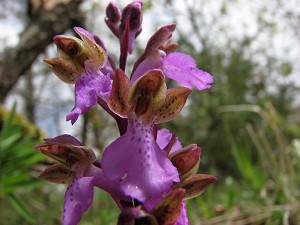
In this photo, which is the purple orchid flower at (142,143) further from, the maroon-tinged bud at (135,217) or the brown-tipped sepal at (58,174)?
the brown-tipped sepal at (58,174)

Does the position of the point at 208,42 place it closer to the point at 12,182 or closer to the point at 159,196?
the point at 12,182

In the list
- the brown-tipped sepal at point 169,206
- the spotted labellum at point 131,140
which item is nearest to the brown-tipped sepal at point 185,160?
the spotted labellum at point 131,140

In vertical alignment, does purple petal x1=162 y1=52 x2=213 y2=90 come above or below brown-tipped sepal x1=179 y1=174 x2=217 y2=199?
above

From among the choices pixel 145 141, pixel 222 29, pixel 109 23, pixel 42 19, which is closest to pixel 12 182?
pixel 109 23

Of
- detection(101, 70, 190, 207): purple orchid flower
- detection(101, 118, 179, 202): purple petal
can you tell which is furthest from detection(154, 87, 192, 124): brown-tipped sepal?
detection(101, 118, 179, 202): purple petal

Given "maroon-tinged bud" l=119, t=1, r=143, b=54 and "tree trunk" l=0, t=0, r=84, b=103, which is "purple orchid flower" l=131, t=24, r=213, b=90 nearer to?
"maroon-tinged bud" l=119, t=1, r=143, b=54

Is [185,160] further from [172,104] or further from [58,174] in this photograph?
[58,174]

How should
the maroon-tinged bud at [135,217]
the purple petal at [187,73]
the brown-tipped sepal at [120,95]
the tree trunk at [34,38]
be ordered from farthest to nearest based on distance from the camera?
the tree trunk at [34,38], the purple petal at [187,73], the brown-tipped sepal at [120,95], the maroon-tinged bud at [135,217]


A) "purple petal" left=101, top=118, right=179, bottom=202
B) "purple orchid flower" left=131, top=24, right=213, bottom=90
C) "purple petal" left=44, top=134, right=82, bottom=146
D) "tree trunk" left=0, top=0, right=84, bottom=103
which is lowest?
"tree trunk" left=0, top=0, right=84, bottom=103
